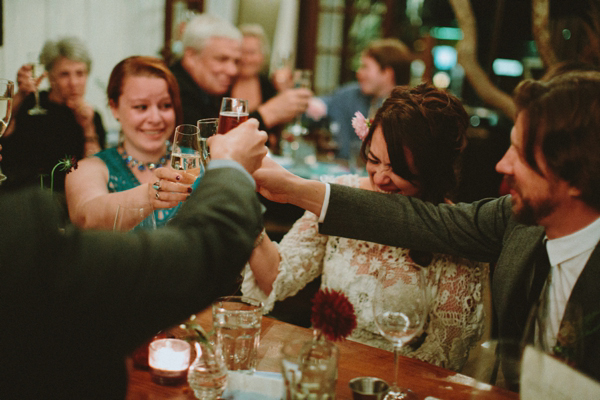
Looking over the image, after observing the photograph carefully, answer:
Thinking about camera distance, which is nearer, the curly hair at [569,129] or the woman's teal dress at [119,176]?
the curly hair at [569,129]

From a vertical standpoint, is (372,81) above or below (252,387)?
above

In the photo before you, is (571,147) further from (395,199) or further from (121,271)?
(121,271)

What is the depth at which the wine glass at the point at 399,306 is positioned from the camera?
1.14 metres

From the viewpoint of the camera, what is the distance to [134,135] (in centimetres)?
223

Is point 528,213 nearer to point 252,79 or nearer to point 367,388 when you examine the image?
point 367,388

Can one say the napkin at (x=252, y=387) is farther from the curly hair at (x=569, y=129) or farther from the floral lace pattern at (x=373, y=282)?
the curly hair at (x=569, y=129)

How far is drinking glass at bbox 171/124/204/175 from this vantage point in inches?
58.0

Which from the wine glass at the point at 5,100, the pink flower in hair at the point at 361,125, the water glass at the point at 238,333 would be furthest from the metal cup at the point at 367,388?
the wine glass at the point at 5,100

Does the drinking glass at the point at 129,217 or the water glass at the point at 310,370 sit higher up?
the drinking glass at the point at 129,217

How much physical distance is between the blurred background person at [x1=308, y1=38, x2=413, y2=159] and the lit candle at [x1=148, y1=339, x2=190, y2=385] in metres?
3.54

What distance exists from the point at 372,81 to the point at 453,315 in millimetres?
3451

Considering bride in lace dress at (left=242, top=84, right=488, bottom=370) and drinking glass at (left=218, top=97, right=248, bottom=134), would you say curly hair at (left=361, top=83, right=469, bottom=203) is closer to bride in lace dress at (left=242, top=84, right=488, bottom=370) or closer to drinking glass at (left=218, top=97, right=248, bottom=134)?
bride in lace dress at (left=242, top=84, right=488, bottom=370)

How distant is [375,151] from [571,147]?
0.65 metres

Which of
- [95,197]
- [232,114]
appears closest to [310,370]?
[232,114]
